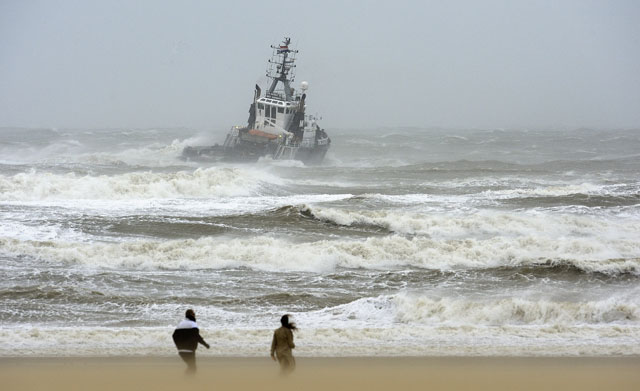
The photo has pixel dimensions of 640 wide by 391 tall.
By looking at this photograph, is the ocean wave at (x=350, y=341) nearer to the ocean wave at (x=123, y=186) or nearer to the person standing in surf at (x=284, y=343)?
the person standing in surf at (x=284, y=343)

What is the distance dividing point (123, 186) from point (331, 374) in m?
17.3

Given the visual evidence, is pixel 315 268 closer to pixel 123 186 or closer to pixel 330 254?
pixel 330 254

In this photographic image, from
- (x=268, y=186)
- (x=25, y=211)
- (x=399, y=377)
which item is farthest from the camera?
(x=268, y=186)

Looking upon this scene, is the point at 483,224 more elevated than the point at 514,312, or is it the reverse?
the point at 483,224

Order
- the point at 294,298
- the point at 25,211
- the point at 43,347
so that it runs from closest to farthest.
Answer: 1. the point at 43,347
2. the point at 294,298
3. the point at 25,211

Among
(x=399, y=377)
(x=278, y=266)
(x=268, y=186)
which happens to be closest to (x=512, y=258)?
(x=278, y=266)

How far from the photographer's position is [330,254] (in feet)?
44.5

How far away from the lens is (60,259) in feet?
41.8

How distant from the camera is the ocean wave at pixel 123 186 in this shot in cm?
2180

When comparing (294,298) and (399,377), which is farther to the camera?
(294,298)

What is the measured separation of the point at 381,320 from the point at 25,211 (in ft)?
40.5

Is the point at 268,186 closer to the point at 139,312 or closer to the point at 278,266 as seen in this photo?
the point at 278,266

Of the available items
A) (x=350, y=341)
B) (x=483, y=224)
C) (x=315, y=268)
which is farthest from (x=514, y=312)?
→ (x=483, y=224)

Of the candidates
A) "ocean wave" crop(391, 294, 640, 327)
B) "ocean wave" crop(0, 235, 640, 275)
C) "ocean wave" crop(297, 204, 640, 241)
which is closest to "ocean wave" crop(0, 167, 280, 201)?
"ocean wave" crop(297, 204, 640, 241)
